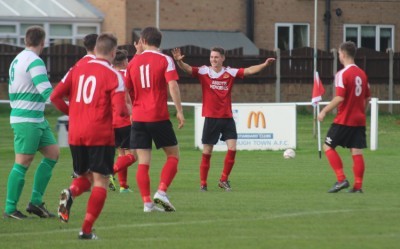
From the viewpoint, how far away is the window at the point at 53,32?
4591 cm

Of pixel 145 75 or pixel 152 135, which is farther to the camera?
pixel 152 135

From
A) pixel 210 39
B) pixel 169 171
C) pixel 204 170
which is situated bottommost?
pixel 204 170

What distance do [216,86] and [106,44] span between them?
563cm

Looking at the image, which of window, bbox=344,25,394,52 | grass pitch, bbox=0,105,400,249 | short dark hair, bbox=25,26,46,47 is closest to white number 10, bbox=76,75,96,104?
grass pitch, bbox=0,105,400,249

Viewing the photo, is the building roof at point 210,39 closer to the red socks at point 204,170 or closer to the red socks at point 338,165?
the red socks at point 204,170

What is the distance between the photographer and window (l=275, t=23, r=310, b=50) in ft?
168

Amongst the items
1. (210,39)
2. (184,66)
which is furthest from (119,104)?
(210,39)

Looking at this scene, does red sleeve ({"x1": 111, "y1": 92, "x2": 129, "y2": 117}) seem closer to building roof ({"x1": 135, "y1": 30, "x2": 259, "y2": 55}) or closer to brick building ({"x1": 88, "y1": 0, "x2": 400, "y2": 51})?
building roof ({"x1": 135, "y1": 30, "x2": 259, "y2": 55})

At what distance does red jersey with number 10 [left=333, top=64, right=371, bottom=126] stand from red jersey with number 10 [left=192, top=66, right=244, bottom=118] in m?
1.65

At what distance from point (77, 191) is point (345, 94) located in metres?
4.91

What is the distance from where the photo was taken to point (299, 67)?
46719mm

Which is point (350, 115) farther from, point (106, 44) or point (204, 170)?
point (106, 44)

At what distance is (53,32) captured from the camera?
4688 cm

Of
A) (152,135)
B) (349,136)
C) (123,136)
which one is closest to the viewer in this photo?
(152,135)
